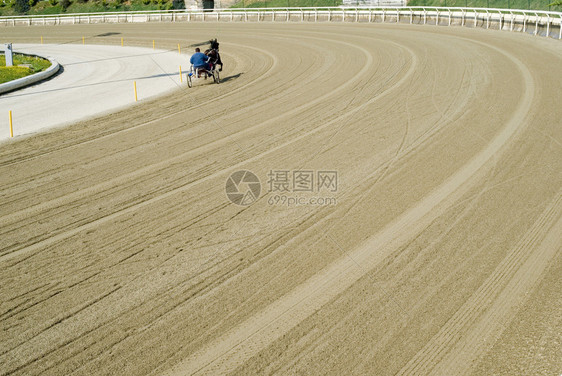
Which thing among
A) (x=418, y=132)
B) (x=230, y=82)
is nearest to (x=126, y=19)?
(x=230, y=82)

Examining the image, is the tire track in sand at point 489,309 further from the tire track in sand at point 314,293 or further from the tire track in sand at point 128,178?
the tire track in sand at point 128,178

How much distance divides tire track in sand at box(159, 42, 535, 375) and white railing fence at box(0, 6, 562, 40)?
2073 centimetres

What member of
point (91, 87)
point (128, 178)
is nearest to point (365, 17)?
point (91, 87)

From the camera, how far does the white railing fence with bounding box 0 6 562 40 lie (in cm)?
3000

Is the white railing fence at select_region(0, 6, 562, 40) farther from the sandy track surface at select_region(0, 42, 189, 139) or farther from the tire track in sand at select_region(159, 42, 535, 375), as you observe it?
the tire track in sand at select_region(159, 42, 535, 375)

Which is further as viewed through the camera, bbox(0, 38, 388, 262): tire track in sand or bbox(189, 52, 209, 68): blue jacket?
bbox(189, 52, 209, 68): blue jacket

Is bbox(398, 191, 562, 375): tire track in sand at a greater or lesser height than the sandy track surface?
greater

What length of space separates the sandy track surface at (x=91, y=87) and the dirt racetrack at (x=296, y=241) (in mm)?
2538

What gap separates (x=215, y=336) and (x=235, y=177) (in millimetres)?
5353

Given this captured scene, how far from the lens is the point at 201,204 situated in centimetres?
1006

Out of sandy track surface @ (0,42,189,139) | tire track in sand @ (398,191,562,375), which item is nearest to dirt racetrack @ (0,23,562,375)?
tire track in sand @ (398,191,562,375)

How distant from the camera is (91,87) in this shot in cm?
2414

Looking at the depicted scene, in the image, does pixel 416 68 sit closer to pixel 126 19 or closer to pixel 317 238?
pixel 317 238

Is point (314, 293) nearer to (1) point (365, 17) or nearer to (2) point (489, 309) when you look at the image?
(2) point (489, 309)
